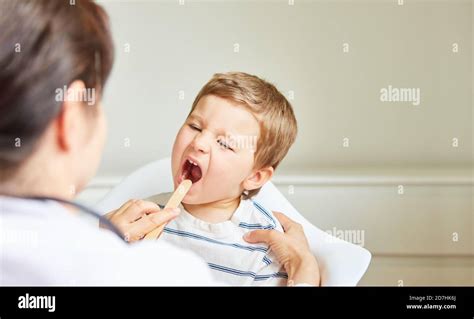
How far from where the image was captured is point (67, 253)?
2.98ft

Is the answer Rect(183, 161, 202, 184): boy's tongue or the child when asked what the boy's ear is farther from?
Rect(183, 161, 202, 184): boy's tongue

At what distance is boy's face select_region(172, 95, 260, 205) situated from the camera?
136 centimetres

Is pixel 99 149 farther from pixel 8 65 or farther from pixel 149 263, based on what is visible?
pixel 149 263

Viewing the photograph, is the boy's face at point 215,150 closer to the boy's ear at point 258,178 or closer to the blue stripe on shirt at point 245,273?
the boy's ear at point 258,178

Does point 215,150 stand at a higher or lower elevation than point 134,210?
higher

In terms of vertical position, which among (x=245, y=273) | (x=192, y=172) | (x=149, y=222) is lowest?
(x=245, y=273)

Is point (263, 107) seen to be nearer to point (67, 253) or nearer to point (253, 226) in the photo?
→ point (253, 226)

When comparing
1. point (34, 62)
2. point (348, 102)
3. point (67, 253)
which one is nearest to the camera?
point (67, 253)

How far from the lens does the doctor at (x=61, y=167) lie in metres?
0.91

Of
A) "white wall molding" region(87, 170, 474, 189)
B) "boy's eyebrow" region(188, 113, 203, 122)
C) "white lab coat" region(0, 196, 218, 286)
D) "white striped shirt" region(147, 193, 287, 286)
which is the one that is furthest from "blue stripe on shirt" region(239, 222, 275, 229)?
"white lab coat" region(0, 196, 218, 286)

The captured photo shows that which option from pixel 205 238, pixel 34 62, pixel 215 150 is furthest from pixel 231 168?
pixel 34 62

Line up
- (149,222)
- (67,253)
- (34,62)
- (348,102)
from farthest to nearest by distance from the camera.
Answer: (348,102), (149,222), (34,62), (67,253)

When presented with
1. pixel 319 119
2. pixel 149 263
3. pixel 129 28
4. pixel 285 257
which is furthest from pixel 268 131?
pixel 149 263

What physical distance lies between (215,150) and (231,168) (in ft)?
0.18
